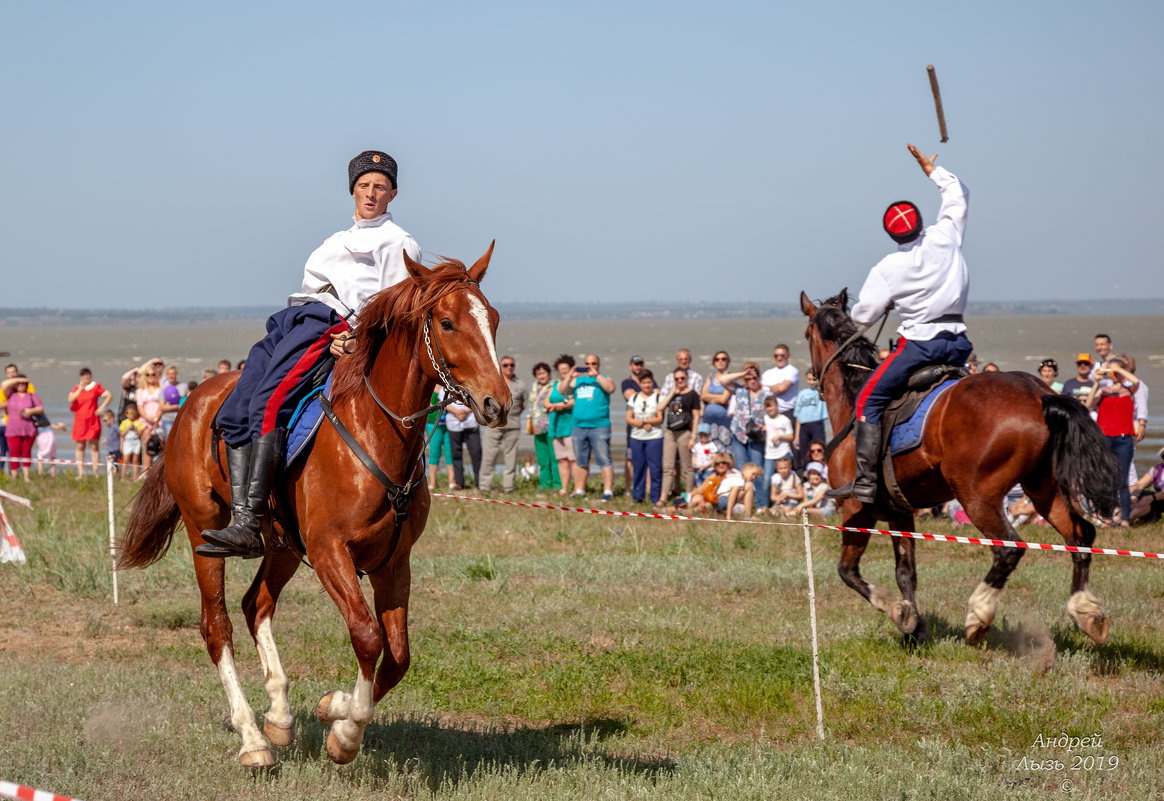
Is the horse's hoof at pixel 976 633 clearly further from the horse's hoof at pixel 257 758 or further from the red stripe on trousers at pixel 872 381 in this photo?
the horse's hoof at pixel 257 758

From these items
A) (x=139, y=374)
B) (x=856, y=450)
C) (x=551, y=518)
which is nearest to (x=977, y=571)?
(x=856, y=450)

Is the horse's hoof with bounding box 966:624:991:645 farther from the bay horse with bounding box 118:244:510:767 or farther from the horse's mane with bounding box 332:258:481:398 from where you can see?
the horse's mane with bounding box 332:258:481:398

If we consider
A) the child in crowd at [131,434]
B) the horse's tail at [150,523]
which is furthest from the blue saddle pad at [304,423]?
the child in crowd at [131,434]

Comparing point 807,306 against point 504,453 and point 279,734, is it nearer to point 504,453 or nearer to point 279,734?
point 279,734

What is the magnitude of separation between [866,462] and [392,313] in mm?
4672

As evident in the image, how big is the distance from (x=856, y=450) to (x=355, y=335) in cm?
462

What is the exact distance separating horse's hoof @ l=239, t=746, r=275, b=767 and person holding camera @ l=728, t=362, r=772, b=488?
36.5ft

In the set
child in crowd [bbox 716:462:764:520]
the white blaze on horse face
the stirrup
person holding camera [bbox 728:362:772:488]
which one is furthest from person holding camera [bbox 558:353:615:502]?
the white blaze on horse face

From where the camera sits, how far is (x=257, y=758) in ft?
20.7

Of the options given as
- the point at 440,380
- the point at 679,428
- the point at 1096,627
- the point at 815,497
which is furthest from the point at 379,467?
the point at 679,428

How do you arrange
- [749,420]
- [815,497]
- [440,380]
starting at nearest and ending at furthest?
[440,380] < [815,497] < [749,420]

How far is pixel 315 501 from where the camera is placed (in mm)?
6016

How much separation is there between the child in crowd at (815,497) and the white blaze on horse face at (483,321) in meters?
10.6

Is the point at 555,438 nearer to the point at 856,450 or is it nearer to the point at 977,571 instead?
the point at 977,571
